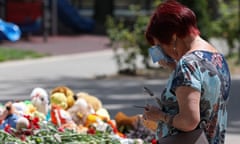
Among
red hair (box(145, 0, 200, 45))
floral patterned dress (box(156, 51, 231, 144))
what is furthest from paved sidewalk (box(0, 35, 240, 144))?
red hair (box(145, 0, 200, 45))

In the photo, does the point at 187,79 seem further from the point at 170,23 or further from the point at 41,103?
the point at 41,103

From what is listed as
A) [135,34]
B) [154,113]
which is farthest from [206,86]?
[135,34]

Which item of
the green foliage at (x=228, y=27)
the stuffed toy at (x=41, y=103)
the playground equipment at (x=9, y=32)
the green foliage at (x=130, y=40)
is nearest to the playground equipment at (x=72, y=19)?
the playground equipment at (x=9, y=32)

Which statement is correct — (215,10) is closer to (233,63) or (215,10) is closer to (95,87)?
(233,63)

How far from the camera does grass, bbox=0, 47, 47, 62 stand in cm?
1714

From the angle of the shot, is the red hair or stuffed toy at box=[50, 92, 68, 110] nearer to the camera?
the red hair

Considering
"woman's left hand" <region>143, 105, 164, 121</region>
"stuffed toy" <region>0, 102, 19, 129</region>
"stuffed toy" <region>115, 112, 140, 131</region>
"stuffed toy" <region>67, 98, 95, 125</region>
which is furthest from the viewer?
"stuffed toy" <region>115, 112, 140, 131</region>

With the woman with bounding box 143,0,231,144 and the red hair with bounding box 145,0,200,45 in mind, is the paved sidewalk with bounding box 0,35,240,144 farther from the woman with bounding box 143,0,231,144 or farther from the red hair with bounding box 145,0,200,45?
the red hair with bounding box 145,0,200,45

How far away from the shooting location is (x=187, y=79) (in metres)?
3.27

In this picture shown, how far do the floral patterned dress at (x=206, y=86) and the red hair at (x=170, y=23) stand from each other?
0.12 m

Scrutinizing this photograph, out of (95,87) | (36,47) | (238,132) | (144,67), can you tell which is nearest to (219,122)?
(238,132)

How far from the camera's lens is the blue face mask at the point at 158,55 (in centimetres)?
344

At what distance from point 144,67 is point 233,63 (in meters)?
2.59

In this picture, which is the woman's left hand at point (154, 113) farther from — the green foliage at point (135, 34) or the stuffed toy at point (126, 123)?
the green foliage at point (135, 34)
